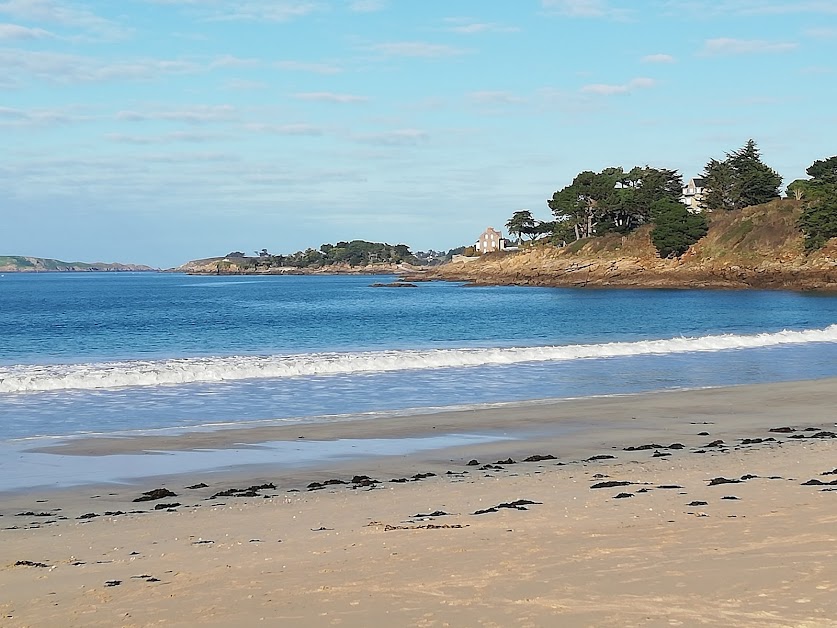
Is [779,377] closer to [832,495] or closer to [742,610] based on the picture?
[832,495]

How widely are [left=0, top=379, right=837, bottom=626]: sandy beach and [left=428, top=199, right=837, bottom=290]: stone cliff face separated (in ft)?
277

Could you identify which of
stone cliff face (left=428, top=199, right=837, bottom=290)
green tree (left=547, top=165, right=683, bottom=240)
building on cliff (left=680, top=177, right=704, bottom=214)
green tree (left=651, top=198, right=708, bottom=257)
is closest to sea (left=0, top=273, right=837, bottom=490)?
stone cliff face (left=428, top=199, right=837, bottom=290)

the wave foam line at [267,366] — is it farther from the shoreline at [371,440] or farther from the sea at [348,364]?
the shoreline at [371,440]

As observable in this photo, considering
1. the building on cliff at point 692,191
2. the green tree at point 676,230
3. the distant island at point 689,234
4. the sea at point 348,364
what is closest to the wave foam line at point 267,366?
the sea at point 348,364

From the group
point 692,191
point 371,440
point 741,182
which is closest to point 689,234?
point 741,182

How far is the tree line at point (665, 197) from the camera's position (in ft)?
371

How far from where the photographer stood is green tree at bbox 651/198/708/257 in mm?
112188

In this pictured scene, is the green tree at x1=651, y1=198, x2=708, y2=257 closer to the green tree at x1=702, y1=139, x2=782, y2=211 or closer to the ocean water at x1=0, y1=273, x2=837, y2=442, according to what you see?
the green tree at x1=702, y1=139, x2=782, y2=211

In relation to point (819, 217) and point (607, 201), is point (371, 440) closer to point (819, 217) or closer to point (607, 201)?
point (819, 217)

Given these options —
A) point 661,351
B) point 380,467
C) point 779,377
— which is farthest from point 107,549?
point 661,351

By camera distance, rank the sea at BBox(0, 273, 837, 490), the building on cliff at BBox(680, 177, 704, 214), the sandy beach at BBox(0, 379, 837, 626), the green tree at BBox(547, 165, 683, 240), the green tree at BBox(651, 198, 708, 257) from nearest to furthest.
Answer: the sandy beach at BBox(0, 379, 837, 626), the sea at BBox(0, 273, 837, 490), the green tree at BBox(651, 198, 708, 257), the green tree at BBox(547, 165, 683, 240), the building on cliff at BBox(680, 177, 704, 214)

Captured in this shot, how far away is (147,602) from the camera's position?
634 cm

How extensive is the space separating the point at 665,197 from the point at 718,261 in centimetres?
1890

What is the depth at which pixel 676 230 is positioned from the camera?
112m
